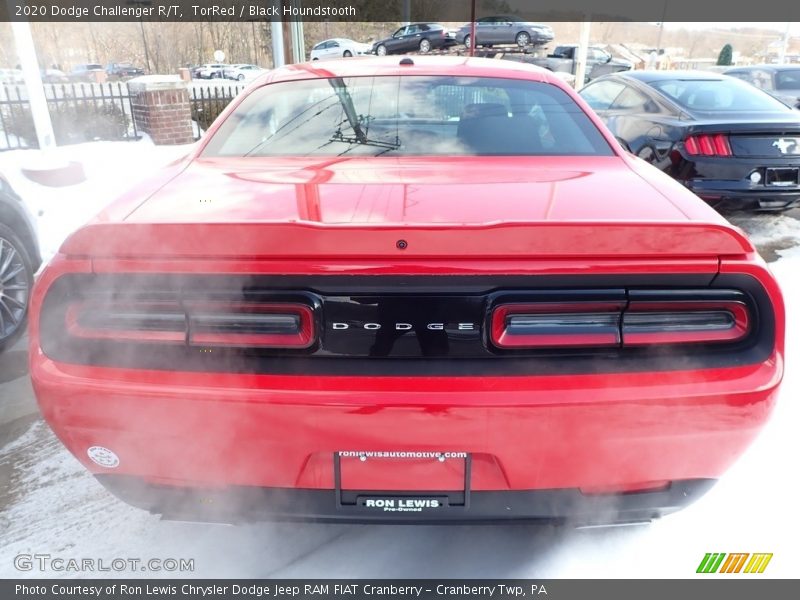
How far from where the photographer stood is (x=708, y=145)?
17.0ft

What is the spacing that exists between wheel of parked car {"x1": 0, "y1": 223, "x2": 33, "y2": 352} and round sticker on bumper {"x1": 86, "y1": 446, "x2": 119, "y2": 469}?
7.67 feet

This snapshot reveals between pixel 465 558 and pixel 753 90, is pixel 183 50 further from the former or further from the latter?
pixel 465 558

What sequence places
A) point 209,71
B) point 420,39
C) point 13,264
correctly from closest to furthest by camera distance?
point 13,264 → point 420,39 → point 209,71

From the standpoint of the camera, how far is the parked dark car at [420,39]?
1009 inches

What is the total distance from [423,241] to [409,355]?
0.31 m

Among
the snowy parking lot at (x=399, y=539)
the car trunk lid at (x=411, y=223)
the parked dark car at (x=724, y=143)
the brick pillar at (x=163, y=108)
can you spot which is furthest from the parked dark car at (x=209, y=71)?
the car trunk lid at (x=411, y=223)

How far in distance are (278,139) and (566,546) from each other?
1.98 metres

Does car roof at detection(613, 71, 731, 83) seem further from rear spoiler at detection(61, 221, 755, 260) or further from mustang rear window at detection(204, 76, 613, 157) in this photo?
rear spoiler at detection(61, 221, 755, 260)

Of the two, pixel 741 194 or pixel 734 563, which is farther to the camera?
pixel 741 194

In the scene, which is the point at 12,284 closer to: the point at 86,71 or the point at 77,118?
the point at 77,118

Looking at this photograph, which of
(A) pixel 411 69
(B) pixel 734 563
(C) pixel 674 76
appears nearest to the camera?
(B) pixel 734 563

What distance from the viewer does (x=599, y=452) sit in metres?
1.53

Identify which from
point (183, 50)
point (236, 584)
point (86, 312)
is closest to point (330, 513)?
point (236, 584)

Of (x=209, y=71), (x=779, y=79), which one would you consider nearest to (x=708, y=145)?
(x=779, y=79)
